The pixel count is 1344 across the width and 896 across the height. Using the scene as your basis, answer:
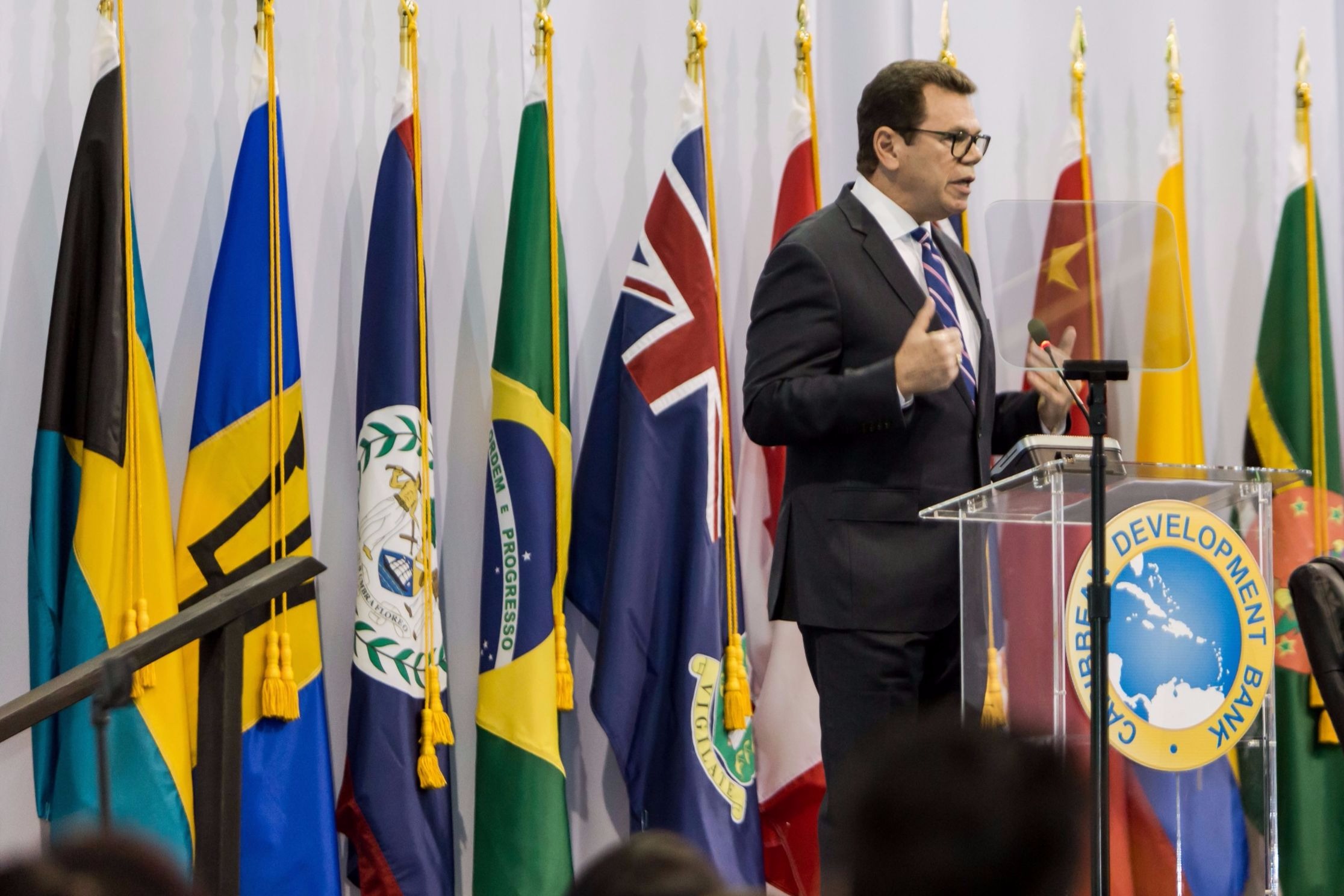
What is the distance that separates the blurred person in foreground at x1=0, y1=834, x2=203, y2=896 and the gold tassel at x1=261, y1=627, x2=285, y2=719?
8.45 feet

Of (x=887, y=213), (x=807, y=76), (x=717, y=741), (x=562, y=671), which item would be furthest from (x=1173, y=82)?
(x=562, y=671)

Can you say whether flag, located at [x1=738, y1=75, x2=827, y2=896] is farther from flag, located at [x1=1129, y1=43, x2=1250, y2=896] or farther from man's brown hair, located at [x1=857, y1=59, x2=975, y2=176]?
flag, located at [x1=1129, y1=43, x2=1250, y2=896]

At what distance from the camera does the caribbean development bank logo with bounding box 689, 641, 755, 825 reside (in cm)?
350

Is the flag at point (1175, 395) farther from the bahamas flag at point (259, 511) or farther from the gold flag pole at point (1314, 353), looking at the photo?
the bahamas flag at point (259, 511)

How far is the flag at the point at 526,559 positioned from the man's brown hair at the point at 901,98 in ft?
3.15

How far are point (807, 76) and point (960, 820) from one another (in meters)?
3.27

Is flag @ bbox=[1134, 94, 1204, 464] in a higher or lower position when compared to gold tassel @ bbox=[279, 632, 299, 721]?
higher

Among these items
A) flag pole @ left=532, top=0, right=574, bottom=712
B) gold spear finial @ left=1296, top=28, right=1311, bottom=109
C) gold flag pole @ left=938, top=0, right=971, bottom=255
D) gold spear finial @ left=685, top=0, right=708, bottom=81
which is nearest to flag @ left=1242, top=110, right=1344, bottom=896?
gold spear finial @ left=1296, top=28, right=1311, bottom=109

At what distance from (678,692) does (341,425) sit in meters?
1.04

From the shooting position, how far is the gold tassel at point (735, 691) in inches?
138

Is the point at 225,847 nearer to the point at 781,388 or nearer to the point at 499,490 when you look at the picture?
the point at 781,388

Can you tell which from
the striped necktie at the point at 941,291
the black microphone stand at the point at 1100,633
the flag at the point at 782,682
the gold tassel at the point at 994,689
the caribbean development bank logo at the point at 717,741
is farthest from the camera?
the flag at the point at 782,682

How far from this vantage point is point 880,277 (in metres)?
2.74

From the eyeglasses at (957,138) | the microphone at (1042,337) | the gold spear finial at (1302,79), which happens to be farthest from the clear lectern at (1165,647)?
the gold spear finial at (1302,79)
